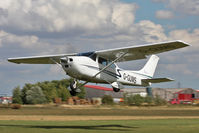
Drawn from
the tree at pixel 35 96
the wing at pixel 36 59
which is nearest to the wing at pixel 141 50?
the wing at pixel 36 59

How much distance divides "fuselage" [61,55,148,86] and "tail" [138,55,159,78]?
7.30 feet

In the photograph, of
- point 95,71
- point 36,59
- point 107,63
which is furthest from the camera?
point 36,59

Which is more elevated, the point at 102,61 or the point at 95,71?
the point at 102,61

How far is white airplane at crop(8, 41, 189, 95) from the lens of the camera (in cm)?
2366

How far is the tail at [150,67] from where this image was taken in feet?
106

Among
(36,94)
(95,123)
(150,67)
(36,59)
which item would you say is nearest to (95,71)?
(36,59)

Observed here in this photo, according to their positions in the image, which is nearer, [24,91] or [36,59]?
[36,59]

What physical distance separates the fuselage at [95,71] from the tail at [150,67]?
7.30 feet

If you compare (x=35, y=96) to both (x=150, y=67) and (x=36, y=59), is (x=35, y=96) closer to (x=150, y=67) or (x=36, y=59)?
(x=150, y=67)

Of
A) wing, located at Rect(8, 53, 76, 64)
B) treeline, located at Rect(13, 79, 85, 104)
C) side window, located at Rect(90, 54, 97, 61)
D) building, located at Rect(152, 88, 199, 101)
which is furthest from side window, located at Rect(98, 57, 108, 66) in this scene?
building, located at Rect(152, 88, 199, 101)

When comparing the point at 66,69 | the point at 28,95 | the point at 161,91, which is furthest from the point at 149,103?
the point at 66,69

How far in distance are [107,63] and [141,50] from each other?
105 inches

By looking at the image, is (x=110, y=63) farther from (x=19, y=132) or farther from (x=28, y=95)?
(x=28, y=95)

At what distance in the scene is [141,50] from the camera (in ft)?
86.1
